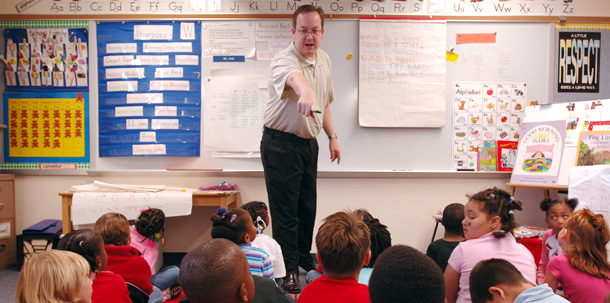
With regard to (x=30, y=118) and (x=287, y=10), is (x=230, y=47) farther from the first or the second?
(x=30, y=118)

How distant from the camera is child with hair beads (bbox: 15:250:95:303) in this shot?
109 cm

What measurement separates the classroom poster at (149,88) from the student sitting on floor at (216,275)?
240cm

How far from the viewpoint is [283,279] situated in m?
2.30

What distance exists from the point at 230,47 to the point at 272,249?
1937 millimetres

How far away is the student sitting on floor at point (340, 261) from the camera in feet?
3.84

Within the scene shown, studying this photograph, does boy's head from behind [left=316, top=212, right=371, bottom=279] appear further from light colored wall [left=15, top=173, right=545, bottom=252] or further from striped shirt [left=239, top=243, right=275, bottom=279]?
light colored wall [left=15, top=173, right=545, bottom=252]

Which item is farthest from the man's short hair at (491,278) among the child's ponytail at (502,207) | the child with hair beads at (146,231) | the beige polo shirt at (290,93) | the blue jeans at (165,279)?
the child with hair beads at (146,231)

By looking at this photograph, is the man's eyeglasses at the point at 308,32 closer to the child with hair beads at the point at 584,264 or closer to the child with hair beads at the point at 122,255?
the child with hair beads at the point at 122,255

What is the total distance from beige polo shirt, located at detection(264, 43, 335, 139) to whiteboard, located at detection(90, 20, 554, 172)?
0.94 m

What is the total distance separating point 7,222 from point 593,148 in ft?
14.8

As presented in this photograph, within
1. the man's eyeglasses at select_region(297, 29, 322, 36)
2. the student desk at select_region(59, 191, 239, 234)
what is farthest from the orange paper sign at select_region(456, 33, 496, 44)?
the student desk at select_region(59, 191, 239, 234)

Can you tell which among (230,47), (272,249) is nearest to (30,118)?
(230,47)

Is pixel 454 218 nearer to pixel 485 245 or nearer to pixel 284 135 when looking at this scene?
pixel 485 245

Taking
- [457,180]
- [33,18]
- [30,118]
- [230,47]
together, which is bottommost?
[457,180]
